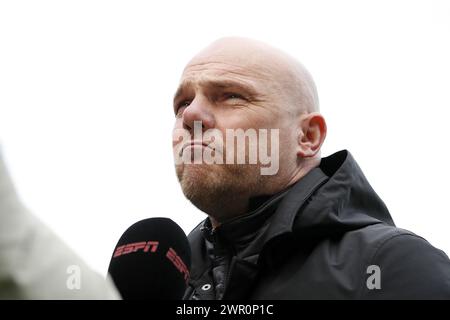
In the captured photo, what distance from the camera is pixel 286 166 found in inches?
111

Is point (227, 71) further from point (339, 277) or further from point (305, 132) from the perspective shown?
point (339, 277)

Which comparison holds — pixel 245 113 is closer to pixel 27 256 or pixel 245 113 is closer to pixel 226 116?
pixel 226 116

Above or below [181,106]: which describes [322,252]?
below

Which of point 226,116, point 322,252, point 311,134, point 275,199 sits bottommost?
point 322,252

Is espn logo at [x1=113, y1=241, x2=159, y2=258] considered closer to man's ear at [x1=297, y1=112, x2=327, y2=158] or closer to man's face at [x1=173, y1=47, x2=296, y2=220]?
man's face at [x1=173, y1=47, x2=296, y2=220]

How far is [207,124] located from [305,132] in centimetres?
55

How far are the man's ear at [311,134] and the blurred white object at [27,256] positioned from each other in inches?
80.5

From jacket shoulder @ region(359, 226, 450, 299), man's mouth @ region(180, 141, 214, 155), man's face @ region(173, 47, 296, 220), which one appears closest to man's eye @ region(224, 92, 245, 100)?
man's face @ region(173, 47, 296, 220)

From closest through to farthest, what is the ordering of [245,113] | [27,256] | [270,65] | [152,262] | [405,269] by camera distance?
[27,256]
[152,262]
[405,269]
[245,113]
[270,65]

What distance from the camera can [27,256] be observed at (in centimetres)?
90

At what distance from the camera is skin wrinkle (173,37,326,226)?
8.71 ft

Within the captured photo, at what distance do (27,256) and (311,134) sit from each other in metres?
2.19

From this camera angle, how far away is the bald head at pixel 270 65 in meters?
2.86

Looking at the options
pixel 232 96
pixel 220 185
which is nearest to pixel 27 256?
pixel 220 185
